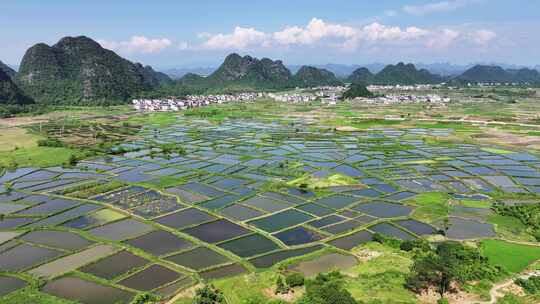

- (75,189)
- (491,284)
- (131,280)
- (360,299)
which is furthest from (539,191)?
(75,189)

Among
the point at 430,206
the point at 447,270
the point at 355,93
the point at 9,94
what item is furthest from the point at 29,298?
the point at 355,93

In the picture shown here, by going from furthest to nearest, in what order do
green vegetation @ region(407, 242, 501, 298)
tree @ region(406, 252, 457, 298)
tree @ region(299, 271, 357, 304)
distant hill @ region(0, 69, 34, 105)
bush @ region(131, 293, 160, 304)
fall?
distant hill @ region(0, 69, 34, 105), green vegetation @ region(407, 242, 501, 298), tree @ region(406, 252, 457, 298), bush @ region(131, 293, 160, 304), tree @ region(299, 271, 357, 304)

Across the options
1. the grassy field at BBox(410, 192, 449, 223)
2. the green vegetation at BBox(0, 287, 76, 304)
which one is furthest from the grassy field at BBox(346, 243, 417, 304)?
the green vegetation at BBox(0, 287, 76, 304)

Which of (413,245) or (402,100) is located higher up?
(402,100)

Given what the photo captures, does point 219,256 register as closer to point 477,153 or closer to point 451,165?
point 451,165

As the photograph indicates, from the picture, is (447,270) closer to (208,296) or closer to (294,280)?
(294,280)

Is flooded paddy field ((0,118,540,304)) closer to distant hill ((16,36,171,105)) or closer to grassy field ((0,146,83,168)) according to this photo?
grassy field ((0,146,83,168))

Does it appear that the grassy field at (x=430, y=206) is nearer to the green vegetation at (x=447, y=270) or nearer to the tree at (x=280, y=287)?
the green vegetation at (x=447, y=270)

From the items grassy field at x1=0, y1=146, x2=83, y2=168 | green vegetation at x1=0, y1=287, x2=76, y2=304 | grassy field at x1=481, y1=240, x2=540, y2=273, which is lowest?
grassy field at x1=481, y1=240, x2=540, y2=273
